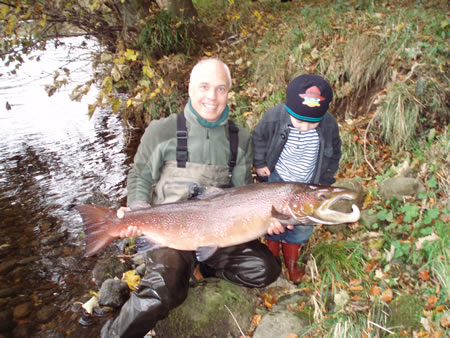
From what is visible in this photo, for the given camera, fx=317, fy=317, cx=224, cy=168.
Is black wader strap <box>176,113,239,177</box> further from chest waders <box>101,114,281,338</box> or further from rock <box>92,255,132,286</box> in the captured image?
rock <box>92,255,132,286</box>

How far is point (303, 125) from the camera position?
3.11 m

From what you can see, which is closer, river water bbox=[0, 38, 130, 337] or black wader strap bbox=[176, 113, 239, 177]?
black wader strap bbox=[176, 113, 239, 177]

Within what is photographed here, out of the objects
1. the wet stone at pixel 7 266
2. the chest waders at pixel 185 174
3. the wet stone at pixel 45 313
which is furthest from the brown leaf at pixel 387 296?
the wet stone at pixel 7 266

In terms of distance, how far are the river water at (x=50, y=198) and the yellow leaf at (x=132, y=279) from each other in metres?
0.48

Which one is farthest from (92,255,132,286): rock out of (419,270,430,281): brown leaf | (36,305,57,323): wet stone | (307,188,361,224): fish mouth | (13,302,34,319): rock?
(419,270,430,281): brown leaf

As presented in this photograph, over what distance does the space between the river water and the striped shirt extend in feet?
8.41

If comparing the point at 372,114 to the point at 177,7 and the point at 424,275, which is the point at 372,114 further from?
the point at 177,7

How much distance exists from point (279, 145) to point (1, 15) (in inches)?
183

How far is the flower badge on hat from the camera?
2.83 meters

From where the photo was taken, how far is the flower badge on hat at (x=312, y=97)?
9.29 ft

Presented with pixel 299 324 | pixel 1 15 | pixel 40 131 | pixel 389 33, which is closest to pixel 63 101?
pixel 40 131

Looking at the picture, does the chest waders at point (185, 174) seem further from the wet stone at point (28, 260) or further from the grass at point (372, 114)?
the wet stone at point (28, 260)

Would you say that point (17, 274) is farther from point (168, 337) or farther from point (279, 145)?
point (279, 145)

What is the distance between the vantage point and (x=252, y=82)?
7.08 meters
